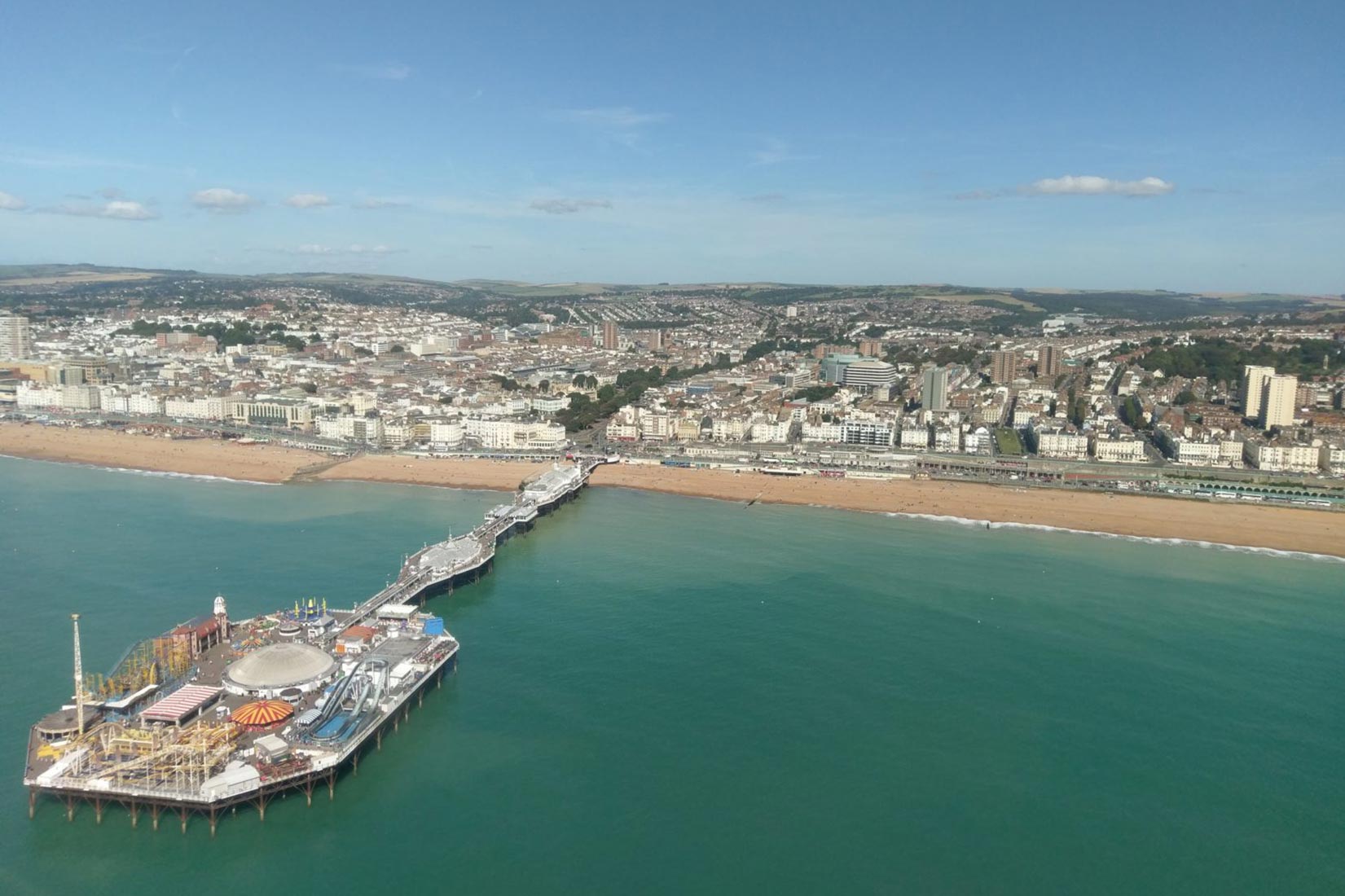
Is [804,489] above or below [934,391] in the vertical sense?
below

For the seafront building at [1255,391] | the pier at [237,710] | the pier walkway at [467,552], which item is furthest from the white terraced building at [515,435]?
the seafront building at [1255,391]

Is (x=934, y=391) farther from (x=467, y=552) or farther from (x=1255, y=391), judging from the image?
(x=467, y=552)

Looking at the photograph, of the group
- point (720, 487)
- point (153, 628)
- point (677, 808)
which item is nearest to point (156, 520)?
point (153, 628)

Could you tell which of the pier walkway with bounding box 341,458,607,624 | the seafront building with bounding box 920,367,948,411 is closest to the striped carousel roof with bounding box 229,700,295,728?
the pier walkway with bounding box 341,458,607,624

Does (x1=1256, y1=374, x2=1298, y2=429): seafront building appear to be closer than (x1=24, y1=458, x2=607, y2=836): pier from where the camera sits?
No

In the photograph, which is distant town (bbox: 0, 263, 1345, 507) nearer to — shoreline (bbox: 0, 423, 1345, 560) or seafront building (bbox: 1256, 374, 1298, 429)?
seafront building (bbox: 1256, 374, 1298, 429)

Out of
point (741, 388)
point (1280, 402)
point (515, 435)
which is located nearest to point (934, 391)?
point (741, 388)
